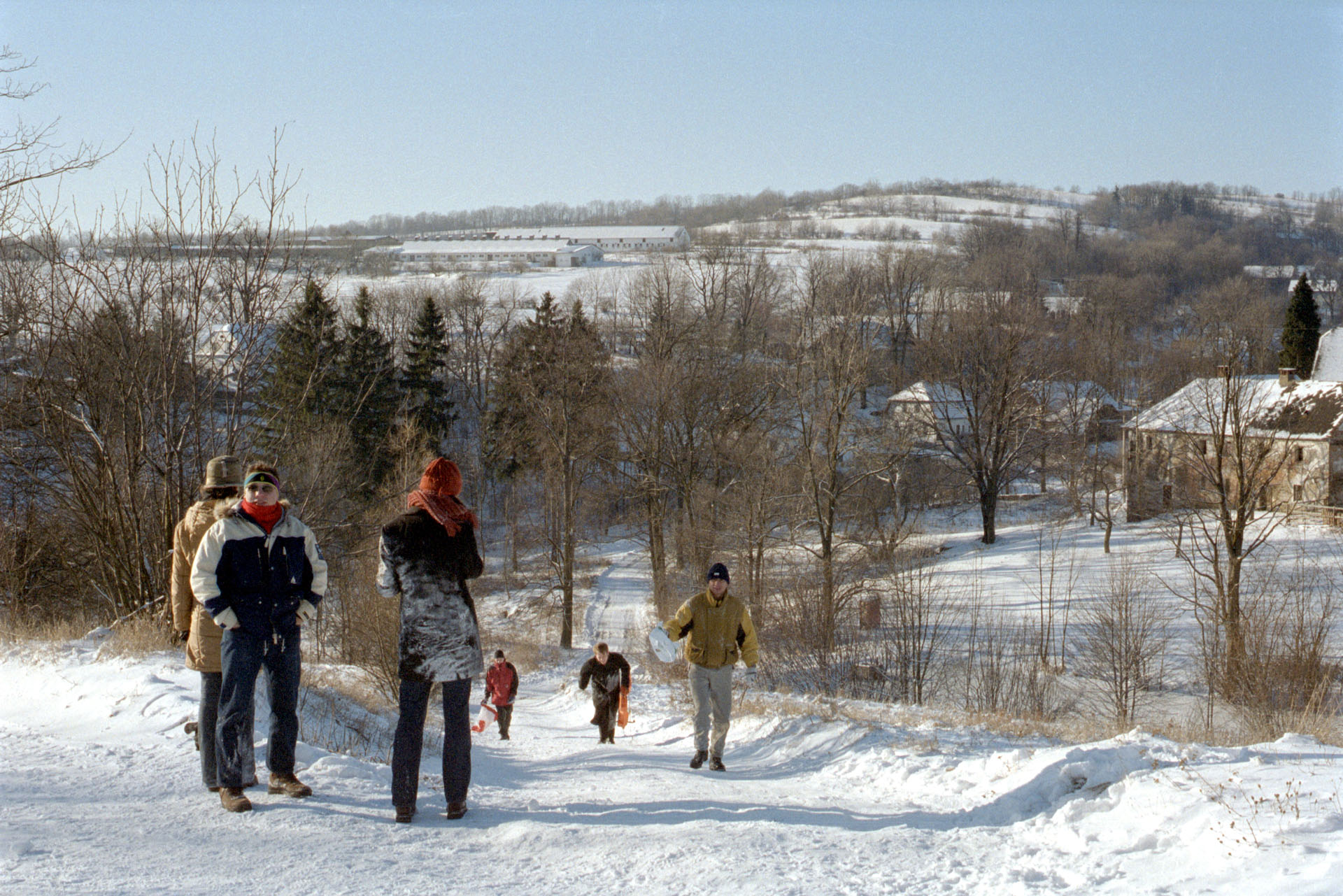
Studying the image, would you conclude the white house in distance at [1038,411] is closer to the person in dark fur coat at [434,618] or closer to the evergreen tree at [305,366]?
the evergreen tree at [305,366]

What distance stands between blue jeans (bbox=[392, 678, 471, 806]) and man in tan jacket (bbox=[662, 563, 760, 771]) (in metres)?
3.10

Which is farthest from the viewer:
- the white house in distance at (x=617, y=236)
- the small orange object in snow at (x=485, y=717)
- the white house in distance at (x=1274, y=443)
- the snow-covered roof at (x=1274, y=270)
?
the white house in distance at (x=617, y=236)

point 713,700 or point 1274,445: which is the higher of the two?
point 713,700

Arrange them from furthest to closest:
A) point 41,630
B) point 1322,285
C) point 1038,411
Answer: point 1322,285 < point 1038,411 < point 41,630

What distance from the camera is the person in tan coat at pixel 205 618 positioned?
5.48 metres

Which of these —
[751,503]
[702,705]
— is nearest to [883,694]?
[751,503]

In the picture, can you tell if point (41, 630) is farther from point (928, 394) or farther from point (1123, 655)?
point (928, 394)

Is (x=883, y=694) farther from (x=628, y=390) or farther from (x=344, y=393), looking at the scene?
(x=344, y=393)

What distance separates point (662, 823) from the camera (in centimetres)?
544

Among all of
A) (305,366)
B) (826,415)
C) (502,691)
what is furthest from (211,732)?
(305,366)

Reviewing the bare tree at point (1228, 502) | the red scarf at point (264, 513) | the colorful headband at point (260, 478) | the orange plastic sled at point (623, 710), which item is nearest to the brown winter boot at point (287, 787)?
the red scarf at point (264, 513)

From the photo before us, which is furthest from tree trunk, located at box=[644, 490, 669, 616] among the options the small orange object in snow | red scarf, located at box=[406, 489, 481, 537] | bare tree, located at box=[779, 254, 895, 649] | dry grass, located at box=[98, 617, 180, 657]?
red scarf, located at box=[406, 489, 481, 537]

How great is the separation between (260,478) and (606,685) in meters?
7.56

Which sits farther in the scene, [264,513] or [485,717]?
[485,717]
